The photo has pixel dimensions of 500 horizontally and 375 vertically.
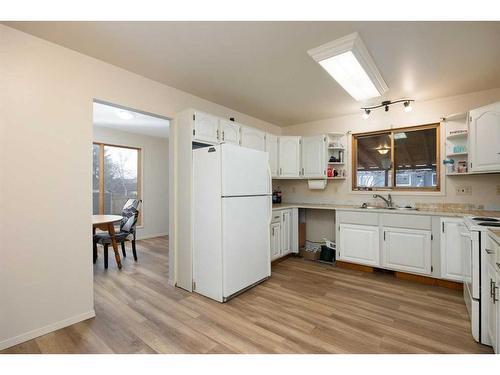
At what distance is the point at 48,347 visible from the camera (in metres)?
1.75

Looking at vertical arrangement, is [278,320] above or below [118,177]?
below

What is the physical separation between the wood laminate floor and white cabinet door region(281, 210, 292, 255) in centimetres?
75

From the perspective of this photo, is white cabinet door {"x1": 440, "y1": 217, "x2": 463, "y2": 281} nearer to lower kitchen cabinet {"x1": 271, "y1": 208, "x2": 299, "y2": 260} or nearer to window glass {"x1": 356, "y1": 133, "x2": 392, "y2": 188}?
window glass {"x1": 356, "y1": 133, "x2": 392, "y2": 188}

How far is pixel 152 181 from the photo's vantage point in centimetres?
590

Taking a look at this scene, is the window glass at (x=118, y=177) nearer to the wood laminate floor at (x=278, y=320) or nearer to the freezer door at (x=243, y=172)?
the wood laminate floor at (x=278, y=320)

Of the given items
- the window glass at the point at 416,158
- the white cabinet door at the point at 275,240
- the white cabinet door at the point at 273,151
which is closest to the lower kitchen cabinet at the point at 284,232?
the white cabinet door at the point at 275,240

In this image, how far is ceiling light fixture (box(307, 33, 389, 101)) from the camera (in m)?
1.94

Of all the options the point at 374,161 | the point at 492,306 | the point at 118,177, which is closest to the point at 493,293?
the point at 492,306

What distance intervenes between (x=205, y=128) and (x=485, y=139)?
3.11 m

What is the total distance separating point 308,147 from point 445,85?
1908 mm

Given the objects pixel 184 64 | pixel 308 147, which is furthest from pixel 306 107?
pixel 184 64

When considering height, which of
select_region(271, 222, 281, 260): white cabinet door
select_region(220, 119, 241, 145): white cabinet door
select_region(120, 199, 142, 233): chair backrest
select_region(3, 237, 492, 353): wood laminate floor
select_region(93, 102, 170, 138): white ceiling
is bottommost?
select_region(3, 237, 492, 353): wood laminate floor

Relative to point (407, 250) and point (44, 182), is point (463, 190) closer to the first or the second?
point (407, 250)

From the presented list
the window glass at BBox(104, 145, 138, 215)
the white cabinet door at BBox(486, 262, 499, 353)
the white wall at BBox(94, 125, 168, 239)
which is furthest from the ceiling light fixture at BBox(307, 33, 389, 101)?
the window glass at BBox(104, 145, 138, 215)
